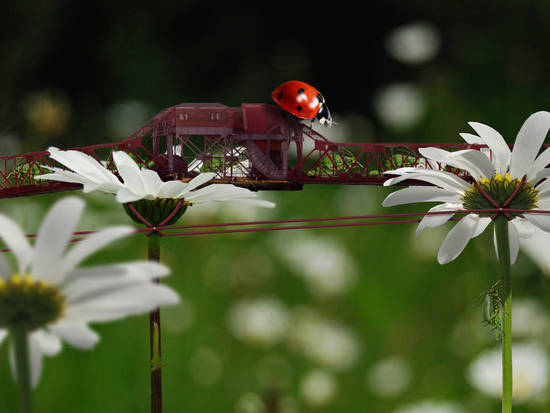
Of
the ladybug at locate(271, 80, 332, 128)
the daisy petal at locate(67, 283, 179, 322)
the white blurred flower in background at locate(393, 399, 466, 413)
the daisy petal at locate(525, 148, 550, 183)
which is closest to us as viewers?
the daisy petal at locate(67, 283, 179, 322)

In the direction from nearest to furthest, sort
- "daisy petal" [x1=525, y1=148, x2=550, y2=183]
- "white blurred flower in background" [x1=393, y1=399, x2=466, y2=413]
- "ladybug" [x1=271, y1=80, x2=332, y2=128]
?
"daisy petal" [x1=525, y1=148, x2=550, y2=183] → "ladybug" [x1=271, y1=80, x2=332, y2=128] → "white blurred flower in background" [x1=393, y1=399, x2=466, y2=413]

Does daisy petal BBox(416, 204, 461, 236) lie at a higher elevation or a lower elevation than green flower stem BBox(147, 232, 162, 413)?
higher

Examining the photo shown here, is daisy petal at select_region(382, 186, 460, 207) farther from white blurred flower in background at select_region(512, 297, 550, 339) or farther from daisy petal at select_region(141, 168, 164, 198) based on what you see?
white blurred flower in background at select_region(512, 297, 550, 339)

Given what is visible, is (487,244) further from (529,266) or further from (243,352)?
(243,352)

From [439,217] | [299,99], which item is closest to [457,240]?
[439,217]

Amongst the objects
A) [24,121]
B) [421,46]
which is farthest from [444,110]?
[24,121]

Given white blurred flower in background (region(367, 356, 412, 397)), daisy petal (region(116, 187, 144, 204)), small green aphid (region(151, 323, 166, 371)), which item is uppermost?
daisy petal (region(116, 187, 144, 204))

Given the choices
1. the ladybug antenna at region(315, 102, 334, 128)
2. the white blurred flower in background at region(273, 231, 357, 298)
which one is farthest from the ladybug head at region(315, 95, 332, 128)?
the white blurred flower in background at region(273, 231, 357, 298)

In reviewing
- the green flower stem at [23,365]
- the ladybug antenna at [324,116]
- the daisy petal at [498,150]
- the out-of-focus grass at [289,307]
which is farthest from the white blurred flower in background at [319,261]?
the green flower stem at [23,365]

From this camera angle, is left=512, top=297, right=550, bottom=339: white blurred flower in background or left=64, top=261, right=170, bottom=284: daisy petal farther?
left=512, top=297, right=550, bottom=339: white blurred flower in background
